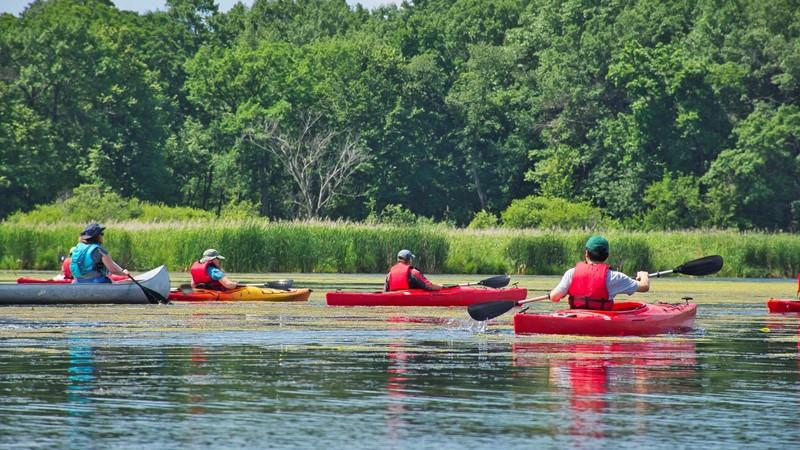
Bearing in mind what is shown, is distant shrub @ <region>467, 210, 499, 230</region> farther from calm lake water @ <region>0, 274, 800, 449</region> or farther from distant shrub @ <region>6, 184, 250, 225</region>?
calm lake water @ <region>0, 274, 800, 449</region>

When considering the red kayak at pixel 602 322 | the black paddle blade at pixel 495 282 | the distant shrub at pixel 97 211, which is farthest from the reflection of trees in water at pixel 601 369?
the distant shrub at pixel 97 211

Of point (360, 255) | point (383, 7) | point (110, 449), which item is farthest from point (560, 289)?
point (383, 7)

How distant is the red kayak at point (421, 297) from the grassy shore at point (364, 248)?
61.5 ft

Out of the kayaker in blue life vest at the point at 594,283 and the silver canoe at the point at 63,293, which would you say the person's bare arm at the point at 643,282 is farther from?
the silver canoe at the point at 63,293

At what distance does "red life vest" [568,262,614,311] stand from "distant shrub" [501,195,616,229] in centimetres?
5304

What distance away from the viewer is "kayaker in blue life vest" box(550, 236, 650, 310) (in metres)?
19.1

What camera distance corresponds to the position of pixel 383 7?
110500mm

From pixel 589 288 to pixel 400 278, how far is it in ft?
27.1

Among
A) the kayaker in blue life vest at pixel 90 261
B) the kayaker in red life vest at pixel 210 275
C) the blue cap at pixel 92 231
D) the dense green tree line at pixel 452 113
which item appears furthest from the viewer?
the dense green tree line at pixel 452 113

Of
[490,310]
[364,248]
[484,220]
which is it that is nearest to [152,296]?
[490,310]

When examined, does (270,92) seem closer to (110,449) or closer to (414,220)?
(414,220)

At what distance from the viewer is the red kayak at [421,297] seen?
27047mm

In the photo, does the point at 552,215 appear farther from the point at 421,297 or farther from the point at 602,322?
the point at 602,322

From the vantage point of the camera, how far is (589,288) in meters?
19.3
